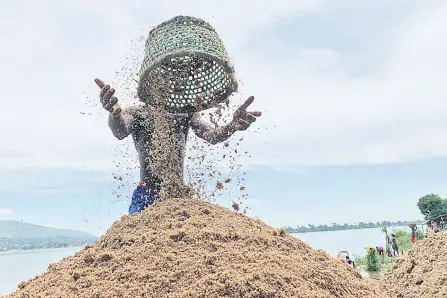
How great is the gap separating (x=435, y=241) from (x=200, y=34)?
97.1 inches

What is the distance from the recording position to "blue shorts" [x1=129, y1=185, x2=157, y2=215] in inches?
147

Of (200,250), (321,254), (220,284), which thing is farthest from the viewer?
(321,254)

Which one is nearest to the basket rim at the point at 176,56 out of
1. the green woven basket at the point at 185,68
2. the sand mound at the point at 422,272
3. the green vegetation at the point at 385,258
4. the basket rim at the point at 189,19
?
the green woven basket at the point at 185,68

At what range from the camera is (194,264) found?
2088mm

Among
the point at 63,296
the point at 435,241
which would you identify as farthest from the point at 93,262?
the point at 435,241

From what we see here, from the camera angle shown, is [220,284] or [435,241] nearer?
[220,284]

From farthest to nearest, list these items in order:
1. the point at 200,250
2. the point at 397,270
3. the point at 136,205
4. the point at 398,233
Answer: the point at 398,233 < the point at 136,205 < the point at 397,270 < the point at 200,250

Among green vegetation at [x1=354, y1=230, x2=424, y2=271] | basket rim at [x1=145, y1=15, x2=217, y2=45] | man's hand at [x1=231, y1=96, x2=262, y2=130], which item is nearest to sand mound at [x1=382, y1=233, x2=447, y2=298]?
man's hand at [x1=231, y1=96, x2=262, y2=130]

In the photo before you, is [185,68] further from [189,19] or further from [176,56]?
[176,56]

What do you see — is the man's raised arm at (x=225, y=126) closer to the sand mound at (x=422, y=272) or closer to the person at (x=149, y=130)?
the person at (x=149, y=130)

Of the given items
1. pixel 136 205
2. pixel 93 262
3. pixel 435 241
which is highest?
pixel 136 205

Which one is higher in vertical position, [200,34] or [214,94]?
[200,34]

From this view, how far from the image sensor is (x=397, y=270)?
3.53 metres

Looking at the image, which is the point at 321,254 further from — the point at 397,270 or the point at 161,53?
the point at 161,53
